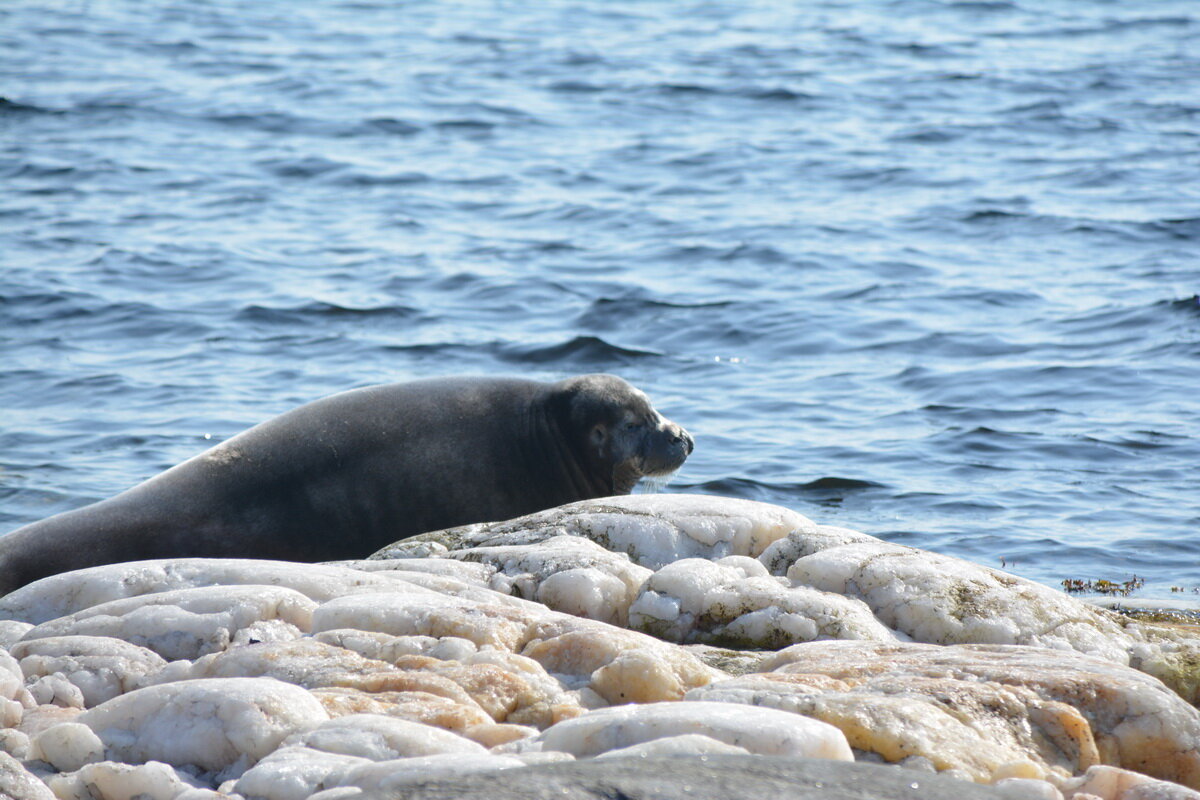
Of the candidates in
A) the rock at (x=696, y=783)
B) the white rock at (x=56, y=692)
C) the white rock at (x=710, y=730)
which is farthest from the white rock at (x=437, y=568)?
the rock at (x=696, y=783)

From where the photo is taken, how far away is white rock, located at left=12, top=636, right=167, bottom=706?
3959 mm

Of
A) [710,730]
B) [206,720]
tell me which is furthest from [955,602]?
[206,720]

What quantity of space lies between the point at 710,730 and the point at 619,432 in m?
4.33

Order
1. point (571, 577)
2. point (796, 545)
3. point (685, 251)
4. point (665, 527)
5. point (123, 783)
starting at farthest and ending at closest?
1. point (685, 251)
2. point (665, 527)
3. point (796, 545)
4. point (571, 577)
5. point (123, 783)

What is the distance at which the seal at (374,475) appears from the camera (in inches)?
249

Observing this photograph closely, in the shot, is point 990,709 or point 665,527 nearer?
point 990,709

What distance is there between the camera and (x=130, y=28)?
85.7ft

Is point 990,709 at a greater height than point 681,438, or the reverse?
point 990,709

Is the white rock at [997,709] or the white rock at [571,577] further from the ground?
the white rock at [997,709]

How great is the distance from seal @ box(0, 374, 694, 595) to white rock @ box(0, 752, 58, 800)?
296 cm

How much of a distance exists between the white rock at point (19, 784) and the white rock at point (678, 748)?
1185 millimetres

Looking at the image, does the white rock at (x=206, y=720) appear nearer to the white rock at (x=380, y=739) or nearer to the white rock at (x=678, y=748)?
the white rock at (x=380, y=739)

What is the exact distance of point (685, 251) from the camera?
1461 cm

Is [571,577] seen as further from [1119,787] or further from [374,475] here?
[374,475]
